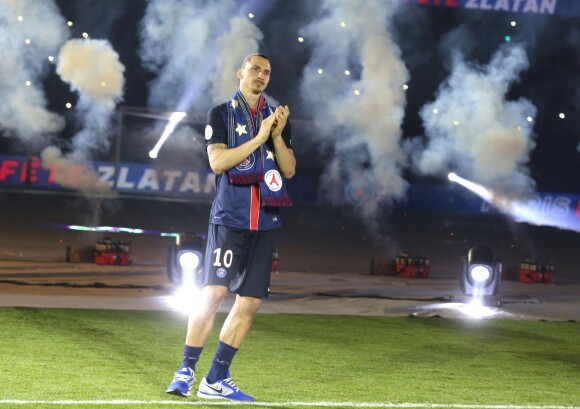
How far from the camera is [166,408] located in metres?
6.36

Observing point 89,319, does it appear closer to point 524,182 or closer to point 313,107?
point 524,182

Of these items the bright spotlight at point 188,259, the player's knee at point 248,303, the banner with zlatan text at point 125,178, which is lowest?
the player's knee at point 248,303

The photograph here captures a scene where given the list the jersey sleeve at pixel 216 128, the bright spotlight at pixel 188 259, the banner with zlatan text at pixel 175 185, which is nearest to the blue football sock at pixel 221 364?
the jersey sleeve at pixel 216 128

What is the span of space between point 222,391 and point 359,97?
20893 mm

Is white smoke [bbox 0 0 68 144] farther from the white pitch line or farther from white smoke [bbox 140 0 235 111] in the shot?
the white pitch line

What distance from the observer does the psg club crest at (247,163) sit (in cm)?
669

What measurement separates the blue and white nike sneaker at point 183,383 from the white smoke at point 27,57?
2226 cm

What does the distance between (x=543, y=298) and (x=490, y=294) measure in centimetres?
139

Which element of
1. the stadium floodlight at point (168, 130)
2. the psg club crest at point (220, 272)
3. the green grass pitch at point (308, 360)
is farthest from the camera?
the stadium floodlight at point (168, 130)


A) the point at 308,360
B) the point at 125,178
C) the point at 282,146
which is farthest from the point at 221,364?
the point at 125,178

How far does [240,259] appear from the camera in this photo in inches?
266

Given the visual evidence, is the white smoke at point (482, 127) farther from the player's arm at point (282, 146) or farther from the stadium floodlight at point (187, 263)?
the player's arm at point (282, 146)

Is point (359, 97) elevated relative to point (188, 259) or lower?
elevated

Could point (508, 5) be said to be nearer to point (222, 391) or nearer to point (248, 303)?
point (248, 303)
